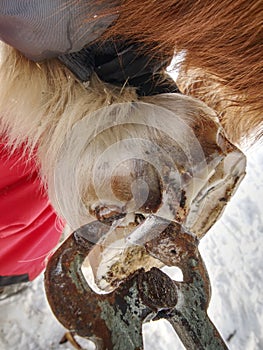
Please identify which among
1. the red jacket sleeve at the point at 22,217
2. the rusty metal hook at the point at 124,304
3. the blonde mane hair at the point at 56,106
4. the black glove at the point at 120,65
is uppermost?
the black glove at the point at 120,65

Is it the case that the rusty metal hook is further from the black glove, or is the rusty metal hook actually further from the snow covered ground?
the snow covered ground

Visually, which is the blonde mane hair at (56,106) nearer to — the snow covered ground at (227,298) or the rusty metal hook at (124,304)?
the rusty metal hook at (124,304)

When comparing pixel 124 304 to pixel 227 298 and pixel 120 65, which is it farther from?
pixel 227 298

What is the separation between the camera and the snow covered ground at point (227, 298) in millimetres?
1017

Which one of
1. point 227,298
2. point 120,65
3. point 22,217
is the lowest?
point 227,298

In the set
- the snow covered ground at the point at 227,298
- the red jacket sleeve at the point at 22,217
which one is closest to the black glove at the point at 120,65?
the red jacket sleeve at the point at 22,217

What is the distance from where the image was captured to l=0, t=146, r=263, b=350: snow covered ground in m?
1.02

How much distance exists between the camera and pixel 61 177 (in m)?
0.54

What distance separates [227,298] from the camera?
117 centimetres

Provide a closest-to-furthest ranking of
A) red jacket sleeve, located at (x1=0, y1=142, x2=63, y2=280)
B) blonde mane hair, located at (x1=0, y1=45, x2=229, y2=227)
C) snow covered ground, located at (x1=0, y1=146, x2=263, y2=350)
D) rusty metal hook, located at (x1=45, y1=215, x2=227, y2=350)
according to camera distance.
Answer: rusty metal hook, located at (x1=45, y1=215, x2=227, y2=350) → blonde mane hair, located at (x1=0, y1=45, x2=229, y2=227) → red jacket sleeve, located at (x1=0, y1=142, x2=63, y2=280) → snow covered ground, located at (x1=0, y1=146, x2=263, y2=350)

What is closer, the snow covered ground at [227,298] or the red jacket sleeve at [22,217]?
the red jacket sleeve at [22,217]

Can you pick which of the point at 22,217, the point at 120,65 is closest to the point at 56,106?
the point at 120,65

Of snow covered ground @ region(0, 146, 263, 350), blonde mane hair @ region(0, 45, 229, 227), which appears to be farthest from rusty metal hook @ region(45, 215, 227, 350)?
snow covered ground @ region(0, 146, 263, 350)

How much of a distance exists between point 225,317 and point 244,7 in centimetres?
84
